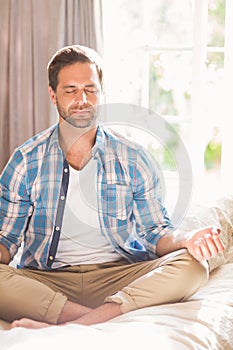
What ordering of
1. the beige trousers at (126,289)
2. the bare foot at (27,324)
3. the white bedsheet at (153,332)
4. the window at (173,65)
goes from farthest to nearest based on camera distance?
the window at (173,65)
the beige trousers at (126,289)
the bare foot at (27,324)
the white bedsheet at (153,332)

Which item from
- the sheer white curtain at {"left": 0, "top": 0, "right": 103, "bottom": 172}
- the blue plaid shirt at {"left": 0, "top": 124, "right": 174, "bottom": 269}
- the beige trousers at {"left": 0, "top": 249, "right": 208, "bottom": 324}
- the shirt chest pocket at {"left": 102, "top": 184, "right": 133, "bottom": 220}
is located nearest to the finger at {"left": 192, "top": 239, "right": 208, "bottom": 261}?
the beige trousers at {"left": 0, "top": 249, "right": 208, "bottom": 324}

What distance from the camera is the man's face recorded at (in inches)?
94.2

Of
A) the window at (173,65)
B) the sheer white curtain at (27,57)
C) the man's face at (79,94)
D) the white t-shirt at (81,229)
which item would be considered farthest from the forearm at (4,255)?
the sheer white curtain at (27,57)

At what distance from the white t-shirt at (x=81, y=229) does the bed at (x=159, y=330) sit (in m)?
0.36

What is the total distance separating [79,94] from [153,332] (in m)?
0.93

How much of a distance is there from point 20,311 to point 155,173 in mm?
633

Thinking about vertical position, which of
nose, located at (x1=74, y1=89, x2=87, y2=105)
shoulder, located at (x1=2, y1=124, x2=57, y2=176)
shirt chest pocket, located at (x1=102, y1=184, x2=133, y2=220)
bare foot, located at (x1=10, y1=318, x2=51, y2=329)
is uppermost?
nose, located at (x1=74, y1=89, x2=87, y2=105)

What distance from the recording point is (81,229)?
7.73ft

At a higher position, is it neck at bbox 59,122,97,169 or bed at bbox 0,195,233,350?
neck at bbox 59,122,97,169

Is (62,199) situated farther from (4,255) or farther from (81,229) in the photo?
(4,255)

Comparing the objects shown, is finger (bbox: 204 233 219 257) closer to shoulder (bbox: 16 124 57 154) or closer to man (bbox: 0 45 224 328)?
man (bbox: 0 45 224 328)

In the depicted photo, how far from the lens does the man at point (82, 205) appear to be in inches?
90.0

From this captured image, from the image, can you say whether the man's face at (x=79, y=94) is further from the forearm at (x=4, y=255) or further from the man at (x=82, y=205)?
the forearm at (x=4, y=255)

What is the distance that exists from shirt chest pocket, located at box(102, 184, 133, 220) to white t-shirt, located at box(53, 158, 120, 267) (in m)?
0.04
